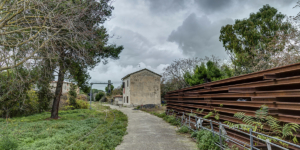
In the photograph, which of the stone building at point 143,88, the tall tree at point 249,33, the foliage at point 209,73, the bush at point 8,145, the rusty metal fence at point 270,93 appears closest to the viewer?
the rusty metal fence at point 270,93

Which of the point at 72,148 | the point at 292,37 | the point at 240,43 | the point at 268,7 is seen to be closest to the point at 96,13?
the point at 72,148

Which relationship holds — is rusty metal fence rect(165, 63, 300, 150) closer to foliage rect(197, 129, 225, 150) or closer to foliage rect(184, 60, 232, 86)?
foliage rect(197, 129, 225, 150)

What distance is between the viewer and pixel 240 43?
2055cm

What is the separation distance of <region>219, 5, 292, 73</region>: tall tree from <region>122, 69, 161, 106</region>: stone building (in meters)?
17.1

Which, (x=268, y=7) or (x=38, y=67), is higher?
(x=268, y=7)

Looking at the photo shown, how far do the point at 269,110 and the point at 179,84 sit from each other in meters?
29.4

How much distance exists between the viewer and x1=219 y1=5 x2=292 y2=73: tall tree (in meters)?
19.0

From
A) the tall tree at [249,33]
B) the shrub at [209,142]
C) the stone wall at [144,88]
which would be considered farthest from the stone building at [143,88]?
the shrub at [209,142]

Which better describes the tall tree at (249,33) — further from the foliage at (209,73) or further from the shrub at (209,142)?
the shrub at (209,142)

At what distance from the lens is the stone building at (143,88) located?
114 ft

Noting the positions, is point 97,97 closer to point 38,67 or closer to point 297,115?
point 38,67

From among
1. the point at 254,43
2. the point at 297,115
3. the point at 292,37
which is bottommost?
the point at 297,115

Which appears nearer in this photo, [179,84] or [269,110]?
[269,110]

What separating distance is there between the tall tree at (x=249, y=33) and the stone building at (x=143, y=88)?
17127 millimetres
